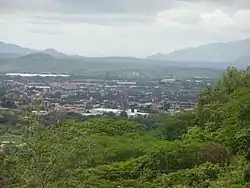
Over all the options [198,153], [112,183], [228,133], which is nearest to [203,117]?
[228,133]

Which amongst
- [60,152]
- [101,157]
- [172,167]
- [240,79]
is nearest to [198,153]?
[172,167]

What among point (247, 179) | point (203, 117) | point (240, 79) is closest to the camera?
point (247, 179)

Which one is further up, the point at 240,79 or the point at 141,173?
the point at 240,79

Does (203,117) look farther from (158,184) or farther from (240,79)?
(158,184)

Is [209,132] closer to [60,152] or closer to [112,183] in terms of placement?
[112,183]

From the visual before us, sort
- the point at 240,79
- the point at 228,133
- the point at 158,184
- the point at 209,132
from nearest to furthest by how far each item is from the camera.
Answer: the point at 158,184
the point at 228,133
the point at 209,132
the point at 240,79

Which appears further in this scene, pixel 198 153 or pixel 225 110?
pixel 225 110
